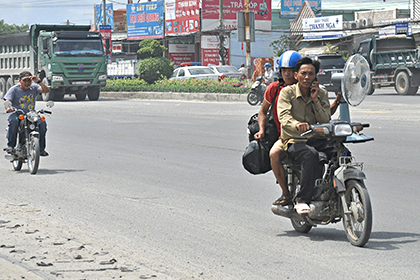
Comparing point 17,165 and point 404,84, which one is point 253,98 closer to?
point 404,84

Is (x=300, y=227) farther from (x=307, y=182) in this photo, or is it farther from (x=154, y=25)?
(x=154, y=25)

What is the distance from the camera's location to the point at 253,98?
25359 millimetres

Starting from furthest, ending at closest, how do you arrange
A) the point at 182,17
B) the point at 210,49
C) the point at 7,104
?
the point at 182,17
the point at 210,49
the point at 7,104

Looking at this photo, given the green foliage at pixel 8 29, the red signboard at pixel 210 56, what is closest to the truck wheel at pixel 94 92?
the red signboard at pixel 210 56

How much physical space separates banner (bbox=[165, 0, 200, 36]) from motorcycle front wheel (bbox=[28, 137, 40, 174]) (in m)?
45.7

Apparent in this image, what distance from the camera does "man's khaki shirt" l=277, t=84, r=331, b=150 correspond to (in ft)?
18.7

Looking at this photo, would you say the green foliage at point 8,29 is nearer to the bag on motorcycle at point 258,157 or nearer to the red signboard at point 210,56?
the red signboard at point 210,56

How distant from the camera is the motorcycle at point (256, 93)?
2491 cm

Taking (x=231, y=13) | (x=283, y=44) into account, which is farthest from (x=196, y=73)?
(x=283, y=44)

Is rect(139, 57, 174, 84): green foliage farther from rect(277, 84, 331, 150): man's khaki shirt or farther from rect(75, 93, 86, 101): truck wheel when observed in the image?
rect(277, 84, 331, 150): man's khaki shirt

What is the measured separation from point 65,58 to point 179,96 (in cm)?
539

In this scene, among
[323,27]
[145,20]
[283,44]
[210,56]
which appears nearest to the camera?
[323,27]

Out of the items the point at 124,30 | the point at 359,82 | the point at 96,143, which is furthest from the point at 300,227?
the point at 124,30

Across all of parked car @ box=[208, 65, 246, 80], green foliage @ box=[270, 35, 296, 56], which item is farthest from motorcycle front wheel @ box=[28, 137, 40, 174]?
green foliage @ box=[270, 35, 296, 56]
